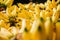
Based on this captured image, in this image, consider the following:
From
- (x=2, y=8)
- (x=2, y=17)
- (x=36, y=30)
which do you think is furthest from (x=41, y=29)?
(x=2, y=8)

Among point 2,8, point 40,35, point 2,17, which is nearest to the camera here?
point 40,35

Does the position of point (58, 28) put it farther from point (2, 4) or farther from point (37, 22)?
point (2, 4)

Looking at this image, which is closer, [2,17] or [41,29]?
[41,29]

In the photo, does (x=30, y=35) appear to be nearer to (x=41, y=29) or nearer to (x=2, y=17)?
(x=41, y=29)

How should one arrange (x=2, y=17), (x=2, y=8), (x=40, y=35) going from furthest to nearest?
(x=2, y=8) → (x=2, y=17) → (x=40, y=35)

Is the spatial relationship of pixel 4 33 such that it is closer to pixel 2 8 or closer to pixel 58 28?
→ pixel 58 28

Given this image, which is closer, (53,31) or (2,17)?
(53,31)

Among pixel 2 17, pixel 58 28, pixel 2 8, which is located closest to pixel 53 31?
pixel 58 28
